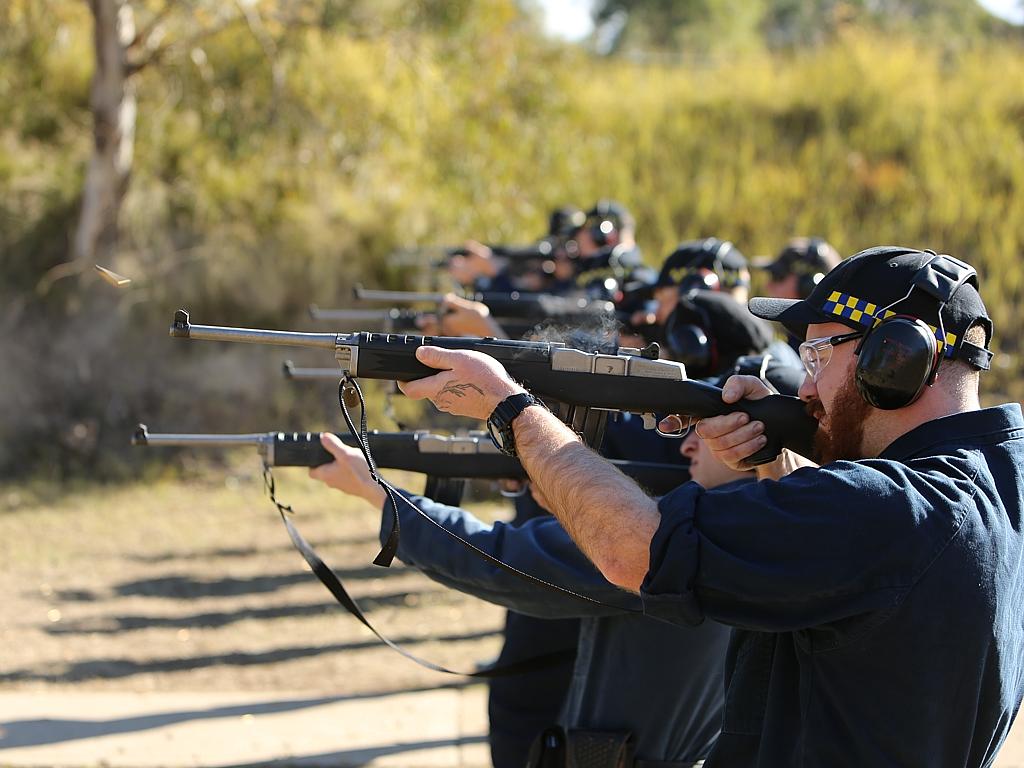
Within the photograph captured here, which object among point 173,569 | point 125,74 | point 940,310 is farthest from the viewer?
point 125,74

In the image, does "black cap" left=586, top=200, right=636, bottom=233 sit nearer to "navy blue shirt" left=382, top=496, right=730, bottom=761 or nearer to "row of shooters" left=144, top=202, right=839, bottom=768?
"row of shooters" left=144, top=202, right=839, bottom=768

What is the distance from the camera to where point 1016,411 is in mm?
2123

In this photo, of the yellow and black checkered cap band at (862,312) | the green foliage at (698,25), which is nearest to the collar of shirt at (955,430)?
the yellow and black checkered cap band at (862,312)

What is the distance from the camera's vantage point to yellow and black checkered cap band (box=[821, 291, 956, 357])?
2023 mm

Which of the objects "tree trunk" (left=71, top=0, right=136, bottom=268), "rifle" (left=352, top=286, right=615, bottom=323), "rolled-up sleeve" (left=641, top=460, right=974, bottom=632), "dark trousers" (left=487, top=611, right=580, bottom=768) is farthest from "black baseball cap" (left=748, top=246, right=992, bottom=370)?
"tree trunk" (left=71, top=0, right=136, bottom=268)

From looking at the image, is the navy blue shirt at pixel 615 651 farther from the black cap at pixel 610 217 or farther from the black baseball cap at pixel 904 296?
the black cap at pixel 610 217

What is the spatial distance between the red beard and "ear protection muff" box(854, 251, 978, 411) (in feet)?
0.18

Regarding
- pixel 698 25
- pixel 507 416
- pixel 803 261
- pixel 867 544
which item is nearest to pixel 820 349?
pixel 867 544

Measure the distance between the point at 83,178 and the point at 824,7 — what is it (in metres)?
30.1

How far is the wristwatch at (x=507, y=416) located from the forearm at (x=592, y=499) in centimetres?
2

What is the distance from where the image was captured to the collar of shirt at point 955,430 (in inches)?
79.7

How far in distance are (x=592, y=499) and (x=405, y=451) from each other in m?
1.90

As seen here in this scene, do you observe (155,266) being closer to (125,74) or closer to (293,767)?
(125,74)

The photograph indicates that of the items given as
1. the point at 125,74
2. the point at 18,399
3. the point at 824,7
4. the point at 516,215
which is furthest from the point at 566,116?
the point at 824,7
